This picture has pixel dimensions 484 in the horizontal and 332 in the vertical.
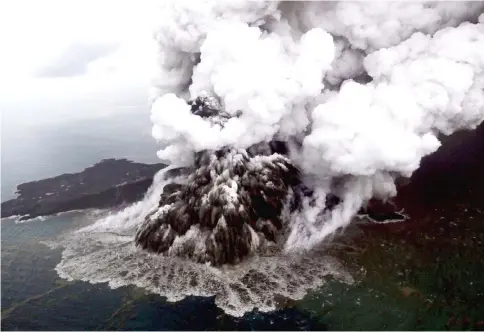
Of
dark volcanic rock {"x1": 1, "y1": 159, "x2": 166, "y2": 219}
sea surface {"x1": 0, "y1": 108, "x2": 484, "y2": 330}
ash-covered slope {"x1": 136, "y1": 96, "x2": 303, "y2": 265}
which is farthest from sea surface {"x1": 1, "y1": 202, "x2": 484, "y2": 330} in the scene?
dark volcanic rock {"x1": 1, "y1": 159, "x2": 166, "y2": 219}

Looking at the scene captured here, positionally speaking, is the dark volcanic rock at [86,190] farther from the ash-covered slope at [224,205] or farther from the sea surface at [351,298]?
the sea surface at [351,298]

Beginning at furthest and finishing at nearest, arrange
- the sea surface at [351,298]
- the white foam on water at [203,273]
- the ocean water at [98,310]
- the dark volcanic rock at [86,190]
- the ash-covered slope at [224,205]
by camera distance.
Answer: the dark volcanic rock at [86,190]
the ash-covered slope at [224,205]
the white foam on water at [203,273]
the ocean water at [98,310]
the sea surface at [351,298]

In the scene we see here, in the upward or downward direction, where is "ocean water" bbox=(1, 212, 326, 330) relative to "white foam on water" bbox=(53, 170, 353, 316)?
downward

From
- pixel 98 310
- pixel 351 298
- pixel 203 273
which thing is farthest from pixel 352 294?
pixel 98 310

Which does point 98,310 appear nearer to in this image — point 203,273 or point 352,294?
point 203,273

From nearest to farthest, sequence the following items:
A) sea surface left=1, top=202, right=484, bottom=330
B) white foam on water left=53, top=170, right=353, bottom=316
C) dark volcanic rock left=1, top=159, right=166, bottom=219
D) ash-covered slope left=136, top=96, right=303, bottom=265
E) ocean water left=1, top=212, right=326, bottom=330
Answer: sea surface left=1, top=202, right=484, bottom=330, ocean water left=1, top=212, right=326, bottom=330, white foam on water left=53, top=170, right=353, bottom=316, ash-covered slope left=136, top=96, right=303, bottom=265, dark volcanic rock left=1, top=159, right=166, bottom=219

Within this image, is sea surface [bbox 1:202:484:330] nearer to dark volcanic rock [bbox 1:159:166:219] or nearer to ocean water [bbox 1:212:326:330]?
ocean water [bbox 1:212:326:330]

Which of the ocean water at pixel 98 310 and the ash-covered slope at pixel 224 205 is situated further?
the ash-covered slope at pixel 224 205

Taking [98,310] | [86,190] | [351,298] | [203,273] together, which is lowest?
[98,310]

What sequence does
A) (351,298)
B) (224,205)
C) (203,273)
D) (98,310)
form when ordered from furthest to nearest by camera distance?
(224,205)
(203,273)
(98,310)
(351,298)

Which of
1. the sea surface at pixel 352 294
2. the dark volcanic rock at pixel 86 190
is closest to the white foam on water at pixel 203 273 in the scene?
the sea surface at pixel 352 294
